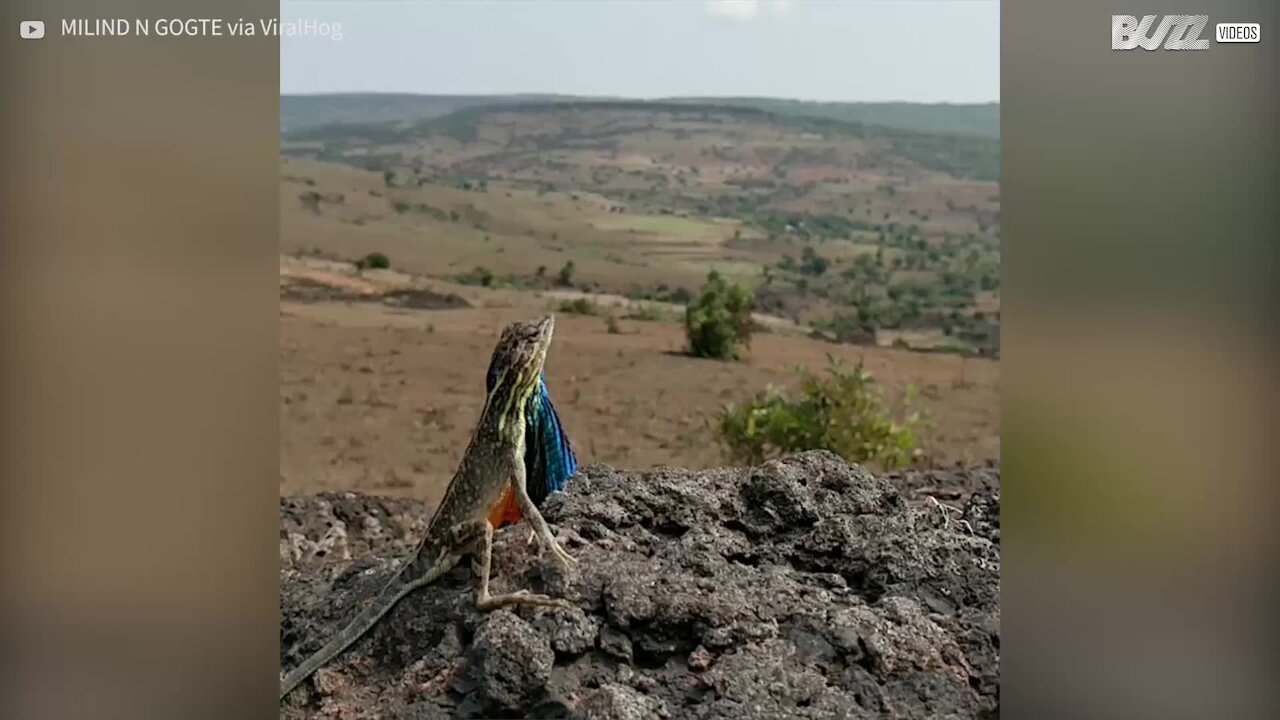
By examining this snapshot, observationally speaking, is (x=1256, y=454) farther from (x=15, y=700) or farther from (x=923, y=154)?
(x=923, y=154)

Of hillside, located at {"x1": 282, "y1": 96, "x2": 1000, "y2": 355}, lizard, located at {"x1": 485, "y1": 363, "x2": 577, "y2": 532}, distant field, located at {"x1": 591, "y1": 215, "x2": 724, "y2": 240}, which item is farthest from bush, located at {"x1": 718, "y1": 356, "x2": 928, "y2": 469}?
distant field, located at {"x1": 591, "y1": 215, "x2": 724, "y2": 240}

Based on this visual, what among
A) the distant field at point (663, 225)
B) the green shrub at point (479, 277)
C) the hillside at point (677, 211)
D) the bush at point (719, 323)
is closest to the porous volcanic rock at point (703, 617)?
the bush at point (719, 323)

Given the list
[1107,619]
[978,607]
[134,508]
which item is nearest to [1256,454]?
[1107,619]

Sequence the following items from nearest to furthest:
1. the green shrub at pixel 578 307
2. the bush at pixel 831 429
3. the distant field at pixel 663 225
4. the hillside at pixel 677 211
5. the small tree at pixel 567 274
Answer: the bush at pixel 831 429, the green shrub at pixel 578 307, the hillside at pixel 677 211, the small tree at pixel 567 274, the distant field at pixel 663 225

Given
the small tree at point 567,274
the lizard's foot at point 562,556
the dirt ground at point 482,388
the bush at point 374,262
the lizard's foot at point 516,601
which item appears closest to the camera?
the lizard's foot at point 516,601

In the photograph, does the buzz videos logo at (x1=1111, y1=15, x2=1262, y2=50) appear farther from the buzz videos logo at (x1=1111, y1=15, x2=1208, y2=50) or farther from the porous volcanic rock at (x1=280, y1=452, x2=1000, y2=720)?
the porous volcanic rock at (x1=280, y1=452, x2=1000, y2=720)

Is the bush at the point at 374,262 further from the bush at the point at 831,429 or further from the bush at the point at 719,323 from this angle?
the bush at the point at 831,429
